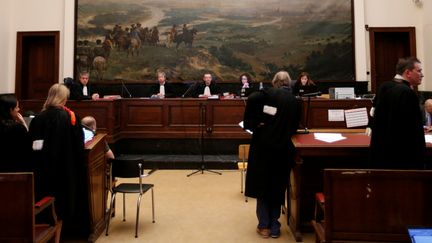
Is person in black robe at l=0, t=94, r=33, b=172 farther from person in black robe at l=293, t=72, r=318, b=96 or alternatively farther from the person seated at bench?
the person seated at bench

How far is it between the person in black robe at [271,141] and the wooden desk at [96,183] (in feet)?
5.45

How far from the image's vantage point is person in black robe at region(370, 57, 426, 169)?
10.3ft

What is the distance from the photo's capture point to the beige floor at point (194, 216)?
13.9 feet

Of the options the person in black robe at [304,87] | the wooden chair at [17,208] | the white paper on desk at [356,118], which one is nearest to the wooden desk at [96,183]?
the wooden chair at [17,208]

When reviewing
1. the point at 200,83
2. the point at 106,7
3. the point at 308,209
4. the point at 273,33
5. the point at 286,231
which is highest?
the point at 106,7

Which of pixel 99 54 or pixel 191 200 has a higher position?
pixel 99 54

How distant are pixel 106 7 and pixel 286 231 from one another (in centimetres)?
896

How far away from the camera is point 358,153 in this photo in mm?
3699

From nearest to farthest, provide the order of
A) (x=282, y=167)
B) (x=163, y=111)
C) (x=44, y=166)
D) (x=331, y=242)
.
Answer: (x=331, y=242), (x=44, y=166), (x=282, y=167), (x=163, y=111)

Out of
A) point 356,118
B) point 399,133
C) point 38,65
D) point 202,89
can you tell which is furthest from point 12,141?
point 38,65

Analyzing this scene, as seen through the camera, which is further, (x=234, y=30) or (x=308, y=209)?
(x=234, y=30)

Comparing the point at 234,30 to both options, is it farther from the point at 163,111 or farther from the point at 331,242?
the point at 331,242

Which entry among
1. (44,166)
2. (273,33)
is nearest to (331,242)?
(44,166)

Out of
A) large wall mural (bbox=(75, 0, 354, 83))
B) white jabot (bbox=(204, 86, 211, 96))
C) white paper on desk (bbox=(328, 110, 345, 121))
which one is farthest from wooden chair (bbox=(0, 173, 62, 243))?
large wall mural (bbox=(75, 0, 354, 83))
